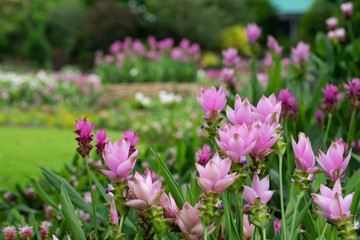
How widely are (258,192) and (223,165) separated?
6.9 inches

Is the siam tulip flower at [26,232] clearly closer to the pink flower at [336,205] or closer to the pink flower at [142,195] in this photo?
the pink flower at [142,195]

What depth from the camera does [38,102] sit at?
10.9 metres

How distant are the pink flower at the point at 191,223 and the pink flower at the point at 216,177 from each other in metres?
0.09

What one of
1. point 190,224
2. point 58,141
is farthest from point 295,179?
point 58,141

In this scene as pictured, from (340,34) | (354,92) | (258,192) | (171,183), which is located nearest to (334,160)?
(258,192)

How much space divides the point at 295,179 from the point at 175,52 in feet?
34.9

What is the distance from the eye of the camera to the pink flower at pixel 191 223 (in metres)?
1.02

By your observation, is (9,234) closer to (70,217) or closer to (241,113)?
(70,217)

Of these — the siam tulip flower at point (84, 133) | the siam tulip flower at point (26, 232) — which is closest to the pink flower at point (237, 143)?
the siam tulip flower at point (84, 133)

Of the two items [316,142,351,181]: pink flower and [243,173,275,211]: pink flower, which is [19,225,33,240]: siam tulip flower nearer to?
[243,173,275,211]: pink flower

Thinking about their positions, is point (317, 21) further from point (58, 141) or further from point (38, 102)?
point (58, 141)

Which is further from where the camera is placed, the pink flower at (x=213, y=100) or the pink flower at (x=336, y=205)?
the pink flower at (x=213, y=100)

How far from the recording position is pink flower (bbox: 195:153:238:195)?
3.09 ft

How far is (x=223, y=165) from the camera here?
955mm
